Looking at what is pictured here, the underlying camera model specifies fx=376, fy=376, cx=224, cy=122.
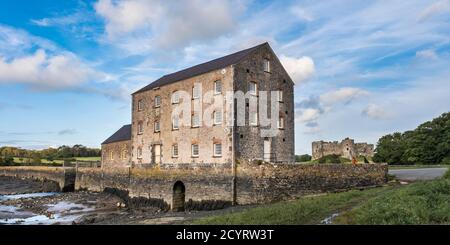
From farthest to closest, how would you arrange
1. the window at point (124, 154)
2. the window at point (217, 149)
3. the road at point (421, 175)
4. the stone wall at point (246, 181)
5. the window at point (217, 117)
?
the window at point (124, 154)
the window at point (217, 117)
the window at point (217, 149)
the road at point (421, 175)
the stone wall at point (246, 181)

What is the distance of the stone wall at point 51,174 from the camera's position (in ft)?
163

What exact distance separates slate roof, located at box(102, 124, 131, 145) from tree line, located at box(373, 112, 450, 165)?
1278 inches

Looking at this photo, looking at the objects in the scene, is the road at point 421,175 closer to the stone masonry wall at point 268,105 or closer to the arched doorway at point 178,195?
the stone masonry wall at point 268,105

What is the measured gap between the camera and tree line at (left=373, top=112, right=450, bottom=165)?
46.2 meters

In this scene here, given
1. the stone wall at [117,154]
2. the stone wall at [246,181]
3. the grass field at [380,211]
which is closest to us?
the grass field at [380,211]

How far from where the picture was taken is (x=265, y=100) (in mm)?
27969

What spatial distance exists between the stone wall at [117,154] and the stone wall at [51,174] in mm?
5164

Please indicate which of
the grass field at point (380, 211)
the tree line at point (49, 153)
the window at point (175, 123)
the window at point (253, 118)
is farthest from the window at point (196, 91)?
the tree line at point (49, 153)

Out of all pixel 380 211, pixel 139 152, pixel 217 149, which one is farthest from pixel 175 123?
pixel 380 211

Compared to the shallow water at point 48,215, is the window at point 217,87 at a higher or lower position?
higher

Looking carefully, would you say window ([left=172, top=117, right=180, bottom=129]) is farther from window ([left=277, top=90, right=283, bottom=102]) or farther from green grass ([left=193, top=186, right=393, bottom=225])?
green grass ([left=193, top=186, right=393, bottom=225])

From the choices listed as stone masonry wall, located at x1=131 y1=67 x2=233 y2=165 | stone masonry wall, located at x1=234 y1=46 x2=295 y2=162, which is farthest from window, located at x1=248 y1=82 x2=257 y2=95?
stone masonry wall, located at x1=131 y1=67 x2=233 y2=165
